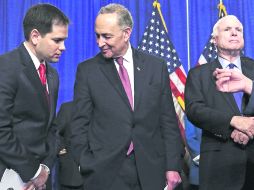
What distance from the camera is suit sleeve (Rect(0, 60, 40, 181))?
7.46 ft

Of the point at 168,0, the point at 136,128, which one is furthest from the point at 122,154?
the point at 168,0

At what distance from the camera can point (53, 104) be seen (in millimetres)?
2557

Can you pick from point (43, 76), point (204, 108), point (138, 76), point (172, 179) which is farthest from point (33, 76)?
point (204, 108)

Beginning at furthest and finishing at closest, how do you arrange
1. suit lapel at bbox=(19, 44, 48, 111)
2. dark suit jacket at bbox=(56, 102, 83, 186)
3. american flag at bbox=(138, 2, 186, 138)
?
american flag at bbox=(138, 2, 186, 138)
dark suit jacket at bbox=(56, 102, 83, 186)
suit lapel at bbox=(19, 44, 48, 111)

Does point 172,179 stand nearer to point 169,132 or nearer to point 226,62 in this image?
point 169,132

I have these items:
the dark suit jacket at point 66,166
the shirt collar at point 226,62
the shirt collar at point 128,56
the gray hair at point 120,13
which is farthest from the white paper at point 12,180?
the dark suit jacket at point 66,166

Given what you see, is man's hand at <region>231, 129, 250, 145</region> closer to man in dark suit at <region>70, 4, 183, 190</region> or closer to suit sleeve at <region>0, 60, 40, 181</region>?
man in dark suit at <region>70, 4, 183, 190</region>

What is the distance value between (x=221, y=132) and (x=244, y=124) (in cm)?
16

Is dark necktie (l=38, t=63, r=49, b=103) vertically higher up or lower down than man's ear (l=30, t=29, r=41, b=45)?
lower down

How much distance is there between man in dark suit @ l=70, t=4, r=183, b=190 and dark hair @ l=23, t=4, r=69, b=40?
0.31m

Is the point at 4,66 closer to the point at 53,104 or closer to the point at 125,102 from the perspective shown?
the point at 53,104

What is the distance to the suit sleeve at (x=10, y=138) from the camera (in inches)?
89.5

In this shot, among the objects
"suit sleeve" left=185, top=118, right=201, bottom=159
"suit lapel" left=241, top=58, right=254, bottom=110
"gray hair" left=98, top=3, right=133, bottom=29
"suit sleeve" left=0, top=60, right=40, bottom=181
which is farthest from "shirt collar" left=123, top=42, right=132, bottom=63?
"suit sleeve" left=185, top=118, right=201, bottom=159

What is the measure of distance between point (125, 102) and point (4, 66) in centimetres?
71
